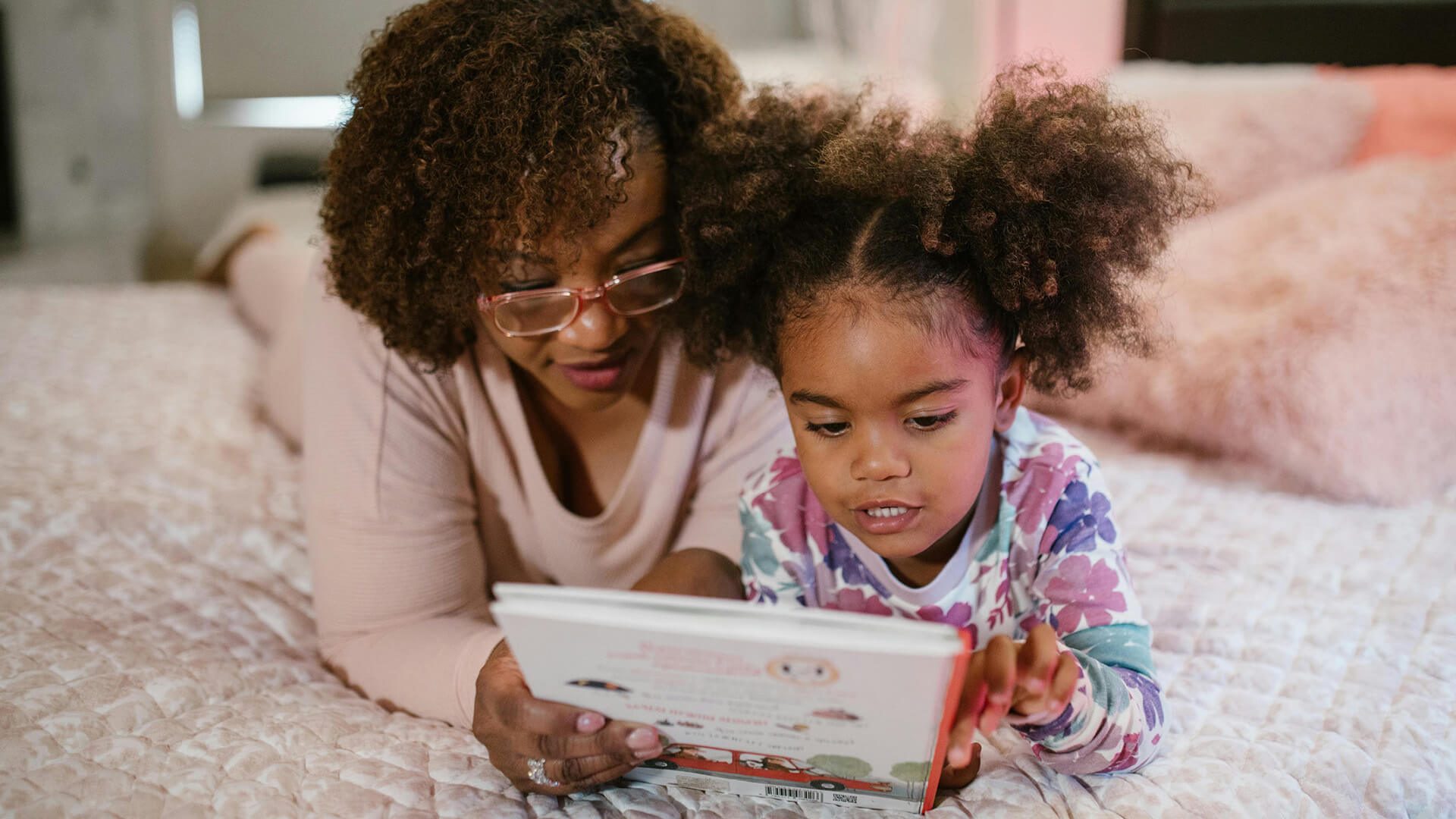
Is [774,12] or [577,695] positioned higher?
[774,12]

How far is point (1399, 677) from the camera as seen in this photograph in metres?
1.08

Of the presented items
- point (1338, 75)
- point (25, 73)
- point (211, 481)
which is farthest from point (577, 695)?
point (25, 73)

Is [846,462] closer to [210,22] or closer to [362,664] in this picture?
[362,664]

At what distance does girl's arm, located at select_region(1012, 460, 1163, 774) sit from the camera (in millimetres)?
846

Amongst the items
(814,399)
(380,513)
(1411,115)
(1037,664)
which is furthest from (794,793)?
(1411,115)

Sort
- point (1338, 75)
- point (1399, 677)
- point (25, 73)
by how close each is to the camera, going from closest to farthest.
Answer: point (1399, 677) → point (1338, 75) → point (25, 73)

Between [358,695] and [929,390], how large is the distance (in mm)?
683

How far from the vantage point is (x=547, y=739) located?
0.84 meters

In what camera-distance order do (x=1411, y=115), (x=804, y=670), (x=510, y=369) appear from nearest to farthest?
(x=804, y=670)
(x=510, y=369)
(x=1411, y=115)

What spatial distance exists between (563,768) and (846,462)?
0.36 metres

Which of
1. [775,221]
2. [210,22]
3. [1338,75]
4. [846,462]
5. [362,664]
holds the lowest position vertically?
[362,664]

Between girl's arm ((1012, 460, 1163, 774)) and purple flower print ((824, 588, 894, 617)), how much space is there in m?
0.15

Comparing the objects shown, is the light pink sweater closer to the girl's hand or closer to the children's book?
the children's book

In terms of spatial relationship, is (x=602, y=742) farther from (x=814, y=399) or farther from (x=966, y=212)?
(x=966, y=212)
